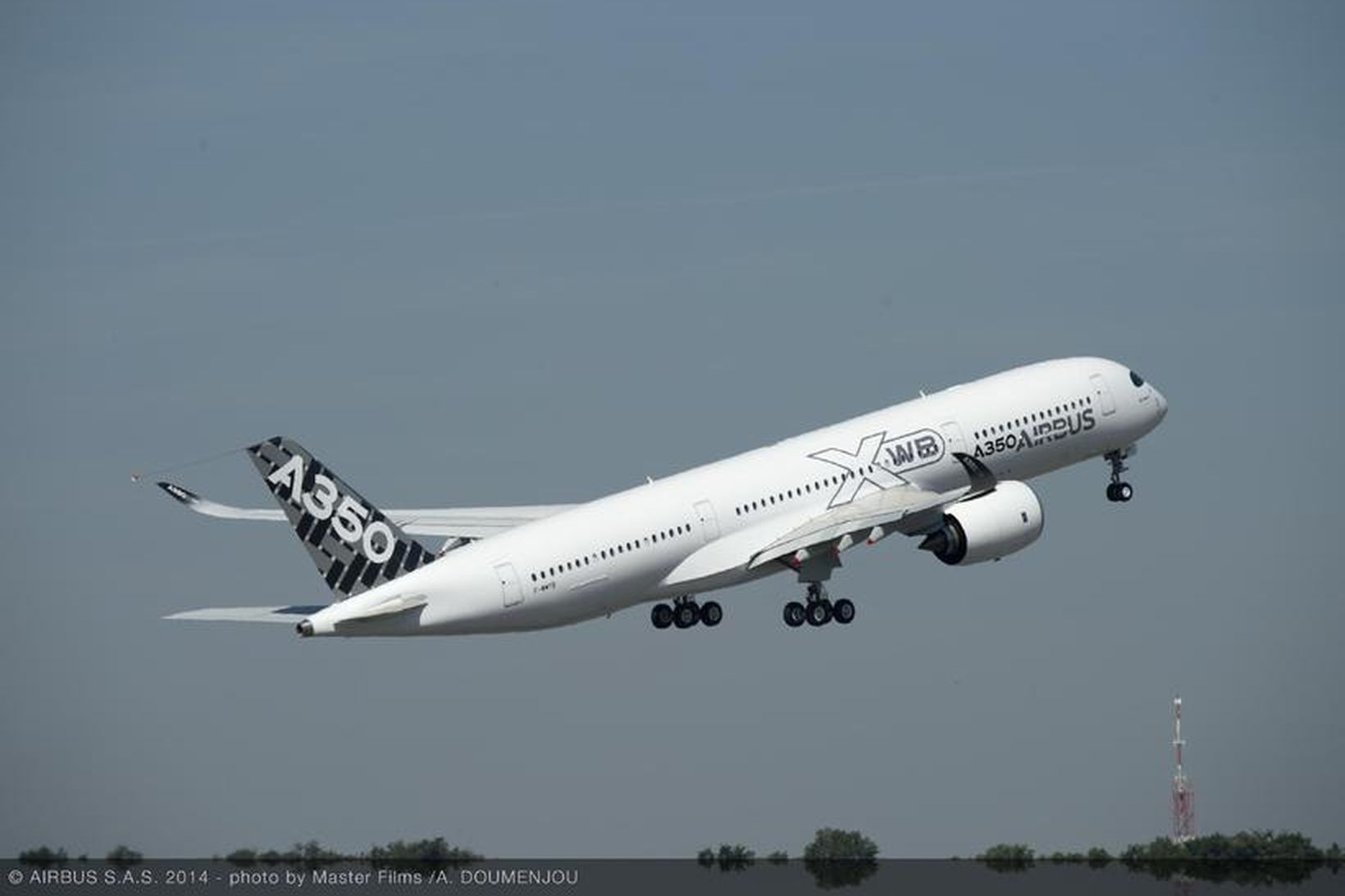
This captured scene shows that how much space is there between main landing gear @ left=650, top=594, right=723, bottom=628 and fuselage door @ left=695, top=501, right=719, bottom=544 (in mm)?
6517

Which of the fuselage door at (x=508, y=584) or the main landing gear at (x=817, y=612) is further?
the main landing gear at (x=817, y=612)

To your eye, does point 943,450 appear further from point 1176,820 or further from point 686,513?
point 1176,820

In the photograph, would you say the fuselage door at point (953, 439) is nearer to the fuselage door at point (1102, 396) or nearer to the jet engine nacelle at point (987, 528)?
the jet engine nacelle at point (987, 528)

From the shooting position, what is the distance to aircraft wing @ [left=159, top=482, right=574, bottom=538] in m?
118

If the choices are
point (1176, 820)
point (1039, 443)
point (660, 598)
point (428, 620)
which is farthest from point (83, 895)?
point (1176, 820)

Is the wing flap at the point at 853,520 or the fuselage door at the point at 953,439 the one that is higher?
the fuselage door at the point at 953,439

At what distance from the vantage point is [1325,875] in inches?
4294

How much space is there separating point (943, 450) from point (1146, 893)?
1853 cm

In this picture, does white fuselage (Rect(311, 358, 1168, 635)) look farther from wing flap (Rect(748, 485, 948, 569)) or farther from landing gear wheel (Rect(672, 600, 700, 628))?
landing gear wheel (Rect(672, 600, 700, 628))

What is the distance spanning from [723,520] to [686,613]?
6817 millimetres

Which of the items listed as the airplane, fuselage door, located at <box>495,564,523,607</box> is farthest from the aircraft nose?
fuselage door, located at <box>495,564,523,607</box>

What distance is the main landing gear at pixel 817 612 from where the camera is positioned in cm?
11594

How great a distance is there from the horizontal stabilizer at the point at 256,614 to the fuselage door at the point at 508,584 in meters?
5.53

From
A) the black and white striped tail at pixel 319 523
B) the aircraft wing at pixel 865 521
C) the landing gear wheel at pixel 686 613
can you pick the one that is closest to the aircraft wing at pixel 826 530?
the aircraft wing at pixel 865 521
